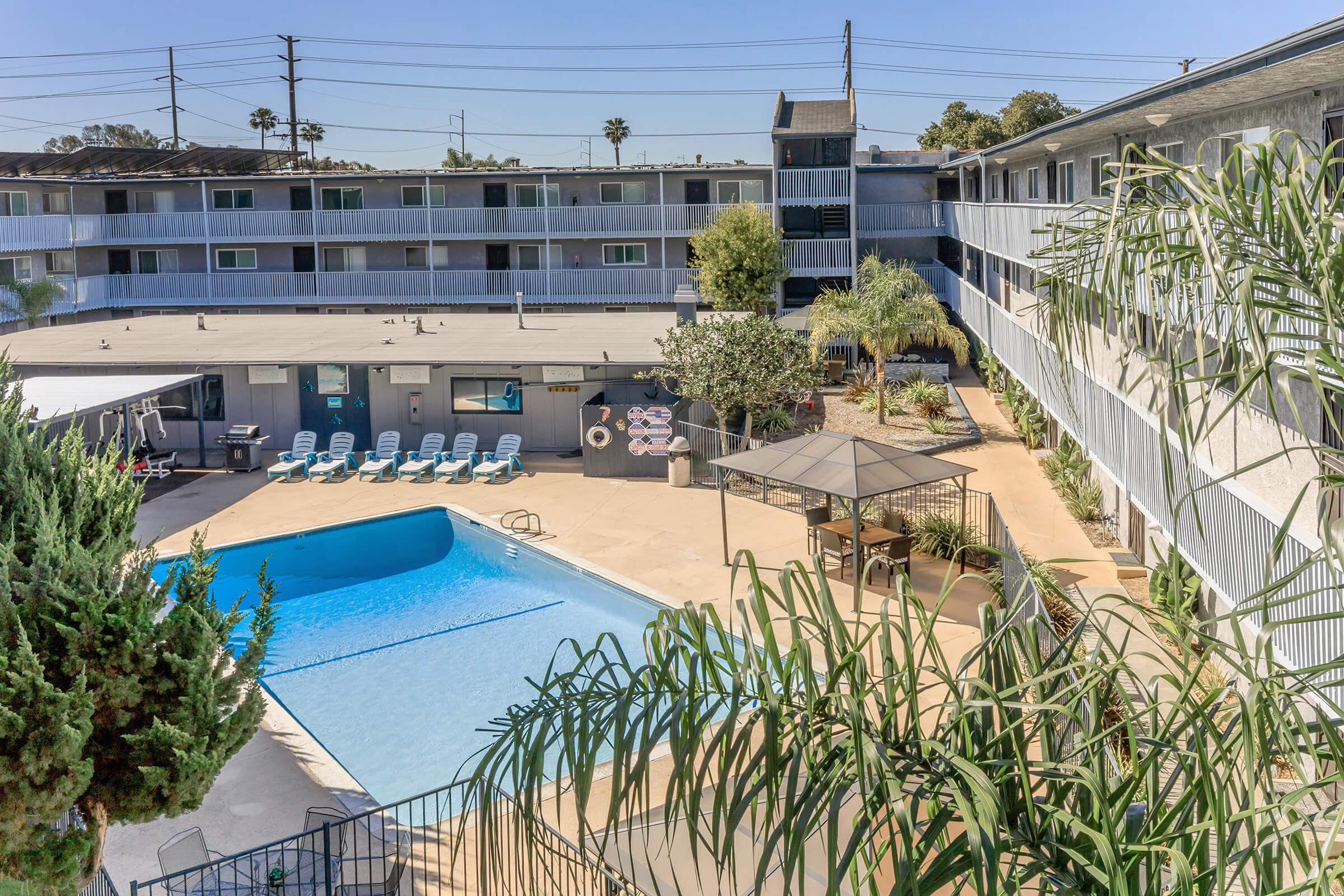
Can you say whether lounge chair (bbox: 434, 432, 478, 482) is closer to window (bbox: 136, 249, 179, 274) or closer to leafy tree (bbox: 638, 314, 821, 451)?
leafy tree (bbox: 638, 314, 821, 451)

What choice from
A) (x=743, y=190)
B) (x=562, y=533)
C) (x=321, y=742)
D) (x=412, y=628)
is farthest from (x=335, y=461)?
(x=743, y=190)

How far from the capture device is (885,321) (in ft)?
92.9

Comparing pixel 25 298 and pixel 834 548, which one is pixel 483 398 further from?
pixel 25 298

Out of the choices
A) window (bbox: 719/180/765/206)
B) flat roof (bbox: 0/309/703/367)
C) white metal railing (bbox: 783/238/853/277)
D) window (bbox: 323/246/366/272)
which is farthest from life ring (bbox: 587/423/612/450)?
window (bbox: 323/246/366/272)

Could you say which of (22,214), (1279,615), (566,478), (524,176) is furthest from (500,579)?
(22,214)

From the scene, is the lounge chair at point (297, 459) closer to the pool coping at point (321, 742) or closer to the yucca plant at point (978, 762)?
the pool coping at point (321, 742)

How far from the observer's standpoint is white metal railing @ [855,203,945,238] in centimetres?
4134

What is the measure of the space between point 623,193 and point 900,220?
1022cm

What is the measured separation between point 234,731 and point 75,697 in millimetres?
1484

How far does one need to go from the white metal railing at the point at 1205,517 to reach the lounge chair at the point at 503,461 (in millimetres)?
11538

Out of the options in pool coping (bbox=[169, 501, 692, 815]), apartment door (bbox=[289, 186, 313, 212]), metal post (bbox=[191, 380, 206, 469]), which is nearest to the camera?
pool coping (bbox=[169, 501, 692, 815])

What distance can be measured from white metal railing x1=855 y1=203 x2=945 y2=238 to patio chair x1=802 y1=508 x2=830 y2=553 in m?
23.9

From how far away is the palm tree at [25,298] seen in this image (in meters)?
39.5

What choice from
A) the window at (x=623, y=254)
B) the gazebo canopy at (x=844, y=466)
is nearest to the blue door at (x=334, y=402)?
the gazebo canopy at (x=844, y=466)
